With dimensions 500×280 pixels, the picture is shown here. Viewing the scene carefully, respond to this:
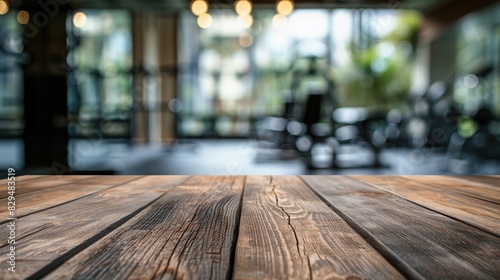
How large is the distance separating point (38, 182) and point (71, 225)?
647 millimetres

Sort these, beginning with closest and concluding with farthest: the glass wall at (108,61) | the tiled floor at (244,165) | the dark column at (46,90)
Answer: the dark column at (46,90)
the tiled floor at (244,165)
the glass wall at (108,61)

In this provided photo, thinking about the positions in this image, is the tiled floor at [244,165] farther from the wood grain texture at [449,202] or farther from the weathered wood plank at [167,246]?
the weathered wood plank at [167,246]

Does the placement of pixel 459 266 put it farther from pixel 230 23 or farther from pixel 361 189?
pixel 230 23

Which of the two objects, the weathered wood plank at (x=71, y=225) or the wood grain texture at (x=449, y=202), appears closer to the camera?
the weathered wood plank at (x=71, y=225)

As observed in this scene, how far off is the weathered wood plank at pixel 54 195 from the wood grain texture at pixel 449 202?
83 cm

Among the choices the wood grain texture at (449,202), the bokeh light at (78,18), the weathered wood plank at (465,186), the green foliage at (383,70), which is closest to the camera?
the wood grain texture at (449,202)

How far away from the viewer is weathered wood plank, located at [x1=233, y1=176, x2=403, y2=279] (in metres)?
0.52

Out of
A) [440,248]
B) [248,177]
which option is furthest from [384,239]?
[248,177]

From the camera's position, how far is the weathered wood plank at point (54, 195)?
885mm

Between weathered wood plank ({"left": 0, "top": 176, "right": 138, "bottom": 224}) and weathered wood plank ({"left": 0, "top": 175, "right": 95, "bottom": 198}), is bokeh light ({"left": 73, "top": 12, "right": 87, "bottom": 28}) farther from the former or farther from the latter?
weathered wood plank ({"left": 0, "top": 176, "right": 138, "bottom": 224})

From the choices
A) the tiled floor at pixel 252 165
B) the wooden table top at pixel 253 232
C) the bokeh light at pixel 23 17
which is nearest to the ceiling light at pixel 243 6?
the tiled floor at pixel 252 165

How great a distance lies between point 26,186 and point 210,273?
922mm

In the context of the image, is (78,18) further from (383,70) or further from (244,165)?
(383,70)

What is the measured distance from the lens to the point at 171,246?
624 millimetres
